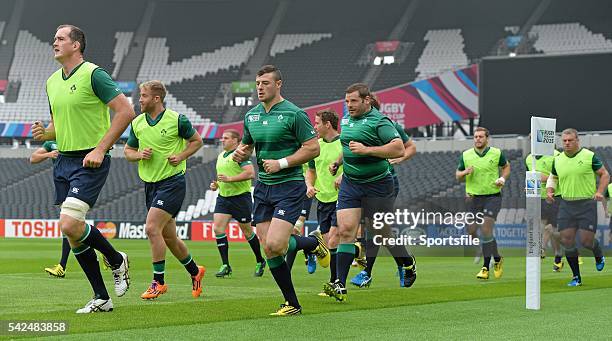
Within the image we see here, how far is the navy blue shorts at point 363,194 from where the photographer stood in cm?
1116

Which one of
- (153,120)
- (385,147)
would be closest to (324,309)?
(385,147)

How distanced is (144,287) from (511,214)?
13613mm

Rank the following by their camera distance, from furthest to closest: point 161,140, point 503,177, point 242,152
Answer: point 503,177 < point 161,140 < point 242,152

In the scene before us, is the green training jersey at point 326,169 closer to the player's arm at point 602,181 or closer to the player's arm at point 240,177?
the player's arm at point 240,177

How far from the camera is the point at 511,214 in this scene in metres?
24.5

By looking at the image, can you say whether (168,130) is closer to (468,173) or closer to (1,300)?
(1,300)

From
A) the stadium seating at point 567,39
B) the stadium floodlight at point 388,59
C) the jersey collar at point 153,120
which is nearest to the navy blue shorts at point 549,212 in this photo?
the jersey collar at point 153,120

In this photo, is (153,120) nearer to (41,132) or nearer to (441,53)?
(41,132)

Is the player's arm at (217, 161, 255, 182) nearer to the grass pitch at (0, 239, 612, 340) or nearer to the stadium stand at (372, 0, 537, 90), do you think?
the grass pitch at (0, 239, 612, 340)

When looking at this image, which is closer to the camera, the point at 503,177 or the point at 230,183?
the point at 503,177

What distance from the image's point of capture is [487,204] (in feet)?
51.9

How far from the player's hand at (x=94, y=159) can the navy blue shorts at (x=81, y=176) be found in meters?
0.22

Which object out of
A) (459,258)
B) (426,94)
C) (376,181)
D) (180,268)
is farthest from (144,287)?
(426,94)

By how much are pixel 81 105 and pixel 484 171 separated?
8.30 metres
